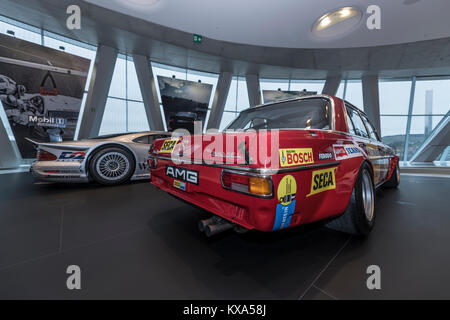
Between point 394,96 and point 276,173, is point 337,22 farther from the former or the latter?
point 394,96

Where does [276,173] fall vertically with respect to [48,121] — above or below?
below

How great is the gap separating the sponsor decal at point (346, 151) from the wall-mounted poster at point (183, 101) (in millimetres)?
8835

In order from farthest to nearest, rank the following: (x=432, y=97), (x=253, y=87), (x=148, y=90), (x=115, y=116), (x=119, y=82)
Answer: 1. (x=432, y=97)
2. (x=253, y=87)
3. (x=115, y=116)
4. (x=119, y=82)
5. (x=148, y=90)

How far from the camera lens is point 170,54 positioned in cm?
832

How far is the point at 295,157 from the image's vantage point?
3.35 feet

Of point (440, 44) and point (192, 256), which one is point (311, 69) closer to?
point (440, 44)

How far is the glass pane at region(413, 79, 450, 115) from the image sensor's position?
37.6 ft

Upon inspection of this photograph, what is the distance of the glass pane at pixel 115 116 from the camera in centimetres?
947

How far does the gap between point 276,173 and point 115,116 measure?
1153 cm

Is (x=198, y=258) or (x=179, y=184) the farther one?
(x=179, y=184)

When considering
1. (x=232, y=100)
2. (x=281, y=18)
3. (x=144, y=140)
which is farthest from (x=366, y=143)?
(x=232, y=100)

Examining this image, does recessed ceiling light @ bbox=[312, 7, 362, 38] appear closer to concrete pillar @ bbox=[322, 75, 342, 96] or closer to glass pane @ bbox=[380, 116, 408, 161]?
concrete pillar @ bbox=[322, 75, 342, 96]

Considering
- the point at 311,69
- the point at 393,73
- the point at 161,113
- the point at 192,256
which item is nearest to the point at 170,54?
the point at 161,113

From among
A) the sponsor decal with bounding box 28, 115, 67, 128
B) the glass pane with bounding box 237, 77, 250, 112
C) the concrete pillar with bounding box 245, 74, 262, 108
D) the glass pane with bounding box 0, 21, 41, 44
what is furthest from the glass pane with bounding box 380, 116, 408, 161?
the glass pane with bounding box 0, 21, 41, 44
